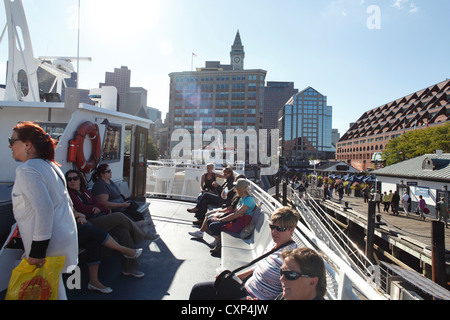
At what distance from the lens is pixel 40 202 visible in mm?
1808

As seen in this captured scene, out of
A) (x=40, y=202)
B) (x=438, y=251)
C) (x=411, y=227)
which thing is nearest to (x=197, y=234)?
(x=40, y=202)

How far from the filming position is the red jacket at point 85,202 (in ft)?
10.9

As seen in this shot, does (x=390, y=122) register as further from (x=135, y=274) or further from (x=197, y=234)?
(x=135, y=274)

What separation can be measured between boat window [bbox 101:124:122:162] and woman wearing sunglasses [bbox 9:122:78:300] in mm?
3591

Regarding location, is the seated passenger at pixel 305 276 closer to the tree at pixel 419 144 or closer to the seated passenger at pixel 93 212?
the seated passenger at pixel 93 212

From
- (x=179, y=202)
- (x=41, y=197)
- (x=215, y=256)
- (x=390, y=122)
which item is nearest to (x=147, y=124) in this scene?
(x=179, y=202)

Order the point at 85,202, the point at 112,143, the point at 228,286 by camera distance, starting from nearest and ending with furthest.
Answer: the point at 228,286 < the point at 85,202 < the point at 112,143

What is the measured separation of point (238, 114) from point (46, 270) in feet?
264

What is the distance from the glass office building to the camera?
13238cm

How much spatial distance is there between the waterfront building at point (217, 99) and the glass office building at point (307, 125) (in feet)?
191

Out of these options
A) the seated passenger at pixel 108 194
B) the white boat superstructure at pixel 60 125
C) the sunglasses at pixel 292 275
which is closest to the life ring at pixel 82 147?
the white boat superstructure at pixel 60 125

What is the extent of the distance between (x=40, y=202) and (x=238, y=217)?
3.07m

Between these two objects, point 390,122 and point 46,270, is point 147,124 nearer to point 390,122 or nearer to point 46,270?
point 46,270
